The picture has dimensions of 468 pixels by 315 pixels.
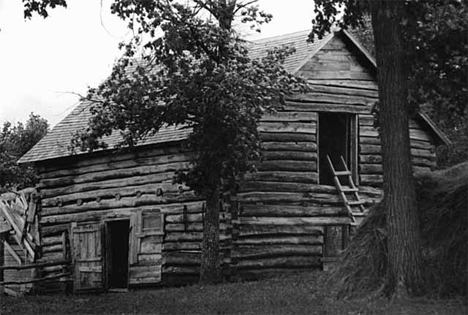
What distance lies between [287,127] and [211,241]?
4082 millimetres

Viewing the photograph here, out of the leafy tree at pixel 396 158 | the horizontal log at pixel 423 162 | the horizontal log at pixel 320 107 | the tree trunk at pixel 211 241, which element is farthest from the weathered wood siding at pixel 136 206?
the leafy tree at pixel 396 158

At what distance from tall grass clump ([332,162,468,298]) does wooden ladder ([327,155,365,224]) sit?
777 centimetres

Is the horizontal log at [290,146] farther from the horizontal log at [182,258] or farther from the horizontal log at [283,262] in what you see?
the horizontal log at [182,258]

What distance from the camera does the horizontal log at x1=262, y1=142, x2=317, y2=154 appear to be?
25.0m

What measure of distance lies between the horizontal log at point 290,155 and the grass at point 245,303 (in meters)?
3.31

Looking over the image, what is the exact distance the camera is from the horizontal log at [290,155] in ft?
81.9

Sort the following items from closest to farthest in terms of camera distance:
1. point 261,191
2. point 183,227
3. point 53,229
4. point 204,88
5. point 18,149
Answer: point 204,88 → point 261,191 → point 183,227 → point 53,229 → point 18,149

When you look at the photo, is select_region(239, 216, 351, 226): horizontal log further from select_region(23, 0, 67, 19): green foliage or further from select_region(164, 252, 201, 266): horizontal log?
select_region(23, 0, 67, 19): green foliage

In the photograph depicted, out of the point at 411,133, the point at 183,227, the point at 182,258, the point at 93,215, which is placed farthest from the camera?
the point at 93,215

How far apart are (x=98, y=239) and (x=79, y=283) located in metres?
1.64

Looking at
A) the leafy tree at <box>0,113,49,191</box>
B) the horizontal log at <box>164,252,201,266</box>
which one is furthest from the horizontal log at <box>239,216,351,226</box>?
the leafy tree at <box>0,113,49,191</box>

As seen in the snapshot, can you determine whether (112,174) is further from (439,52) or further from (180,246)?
(439,52)

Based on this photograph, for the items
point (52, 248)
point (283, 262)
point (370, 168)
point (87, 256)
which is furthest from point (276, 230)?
point (52, 248)

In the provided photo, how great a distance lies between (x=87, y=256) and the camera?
28.5m
